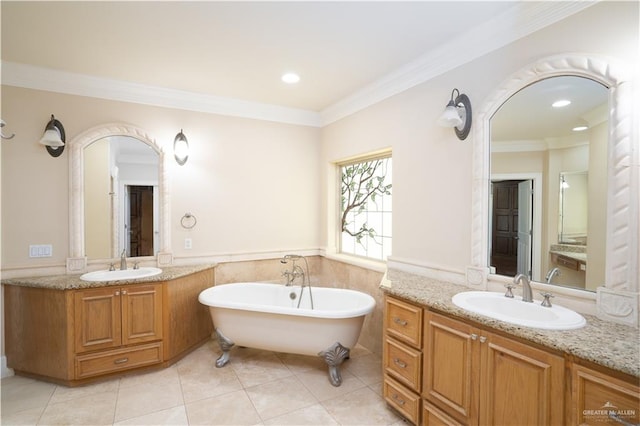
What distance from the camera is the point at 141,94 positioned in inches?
123

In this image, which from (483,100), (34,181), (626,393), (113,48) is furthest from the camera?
(34,181)

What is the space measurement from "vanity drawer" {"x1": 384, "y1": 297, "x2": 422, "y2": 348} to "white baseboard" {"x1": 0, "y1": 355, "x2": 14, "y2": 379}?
3211 mm

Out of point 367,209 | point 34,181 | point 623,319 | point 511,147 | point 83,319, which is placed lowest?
point 83,319

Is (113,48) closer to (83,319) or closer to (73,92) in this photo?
(73,92)

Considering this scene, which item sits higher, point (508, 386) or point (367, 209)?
point (367, 209)

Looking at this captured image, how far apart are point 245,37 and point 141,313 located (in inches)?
94.9

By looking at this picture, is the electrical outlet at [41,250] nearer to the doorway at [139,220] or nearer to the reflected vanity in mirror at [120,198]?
the reflected vanity in mirror at [120,198]

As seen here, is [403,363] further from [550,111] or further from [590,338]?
[550,111]

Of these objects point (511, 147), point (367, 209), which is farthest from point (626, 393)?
point (367, 209)

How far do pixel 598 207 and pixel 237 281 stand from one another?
3211mm

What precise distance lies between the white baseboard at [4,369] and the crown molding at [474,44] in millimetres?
3995

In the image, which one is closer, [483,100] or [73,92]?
[483,100]

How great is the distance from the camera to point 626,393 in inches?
44.3

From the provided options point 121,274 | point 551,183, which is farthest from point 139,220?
point 551,183
